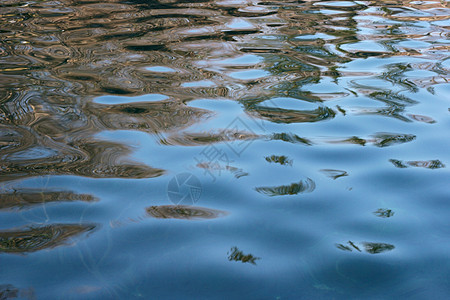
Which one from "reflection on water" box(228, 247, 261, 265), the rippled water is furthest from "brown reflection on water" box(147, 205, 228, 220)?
"reflection on water" box(228, 247, 261, 265)

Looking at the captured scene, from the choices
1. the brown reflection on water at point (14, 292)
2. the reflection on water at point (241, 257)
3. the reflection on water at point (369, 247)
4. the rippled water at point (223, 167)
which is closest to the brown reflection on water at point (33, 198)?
the rippled water at point (223, 167)

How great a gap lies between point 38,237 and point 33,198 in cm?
24

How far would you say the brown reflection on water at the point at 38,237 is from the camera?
54.4 inches

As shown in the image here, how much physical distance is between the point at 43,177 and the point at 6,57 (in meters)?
1.82

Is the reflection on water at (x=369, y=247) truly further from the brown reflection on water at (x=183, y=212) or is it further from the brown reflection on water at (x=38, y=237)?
the brown reflection on water at (x=38, y=237)

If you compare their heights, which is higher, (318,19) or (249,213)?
(318,19)

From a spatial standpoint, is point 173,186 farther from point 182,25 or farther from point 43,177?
point 182,25

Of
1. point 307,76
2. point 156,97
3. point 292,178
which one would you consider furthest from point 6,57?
point 292,178

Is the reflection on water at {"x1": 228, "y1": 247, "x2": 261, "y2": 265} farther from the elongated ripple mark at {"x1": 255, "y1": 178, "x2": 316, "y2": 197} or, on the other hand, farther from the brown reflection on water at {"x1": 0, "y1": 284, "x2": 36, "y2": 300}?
the brown reflection on water at {"x1": 0, "y1": 284, "x2": 36, "y2": 300}

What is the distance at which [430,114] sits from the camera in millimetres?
2381

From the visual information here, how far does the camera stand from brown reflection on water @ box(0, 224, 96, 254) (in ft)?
4.53

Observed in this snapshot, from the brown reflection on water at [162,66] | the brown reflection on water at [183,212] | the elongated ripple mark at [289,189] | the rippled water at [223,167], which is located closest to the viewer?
the rippled water at [223,167]

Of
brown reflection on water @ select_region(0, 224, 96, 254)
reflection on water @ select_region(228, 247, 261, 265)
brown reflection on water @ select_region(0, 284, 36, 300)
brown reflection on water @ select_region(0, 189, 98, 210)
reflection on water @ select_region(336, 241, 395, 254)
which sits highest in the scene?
brown reflection on water @ select_region(0, 189, 98, 210)

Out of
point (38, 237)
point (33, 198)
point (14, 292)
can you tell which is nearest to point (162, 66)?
point (33, 198)
